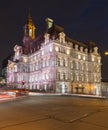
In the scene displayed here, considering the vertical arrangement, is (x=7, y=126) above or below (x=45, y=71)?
below

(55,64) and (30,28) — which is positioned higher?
(30,28)

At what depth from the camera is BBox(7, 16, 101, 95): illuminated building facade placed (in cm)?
6384

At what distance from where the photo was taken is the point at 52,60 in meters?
63.2

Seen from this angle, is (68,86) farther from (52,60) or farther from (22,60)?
(22,60)

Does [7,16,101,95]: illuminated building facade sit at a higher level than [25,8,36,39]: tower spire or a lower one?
lower

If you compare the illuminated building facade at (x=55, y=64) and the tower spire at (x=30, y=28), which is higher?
the tower spire at (x=30, y=28)

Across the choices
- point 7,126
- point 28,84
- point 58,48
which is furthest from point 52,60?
point 7,126

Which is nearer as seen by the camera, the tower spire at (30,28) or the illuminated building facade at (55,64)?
the illuminated building facade at (55,64)

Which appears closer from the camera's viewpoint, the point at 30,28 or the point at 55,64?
the point at 55,64

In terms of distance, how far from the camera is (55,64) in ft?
205

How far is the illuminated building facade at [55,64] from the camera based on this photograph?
6384 centimetres

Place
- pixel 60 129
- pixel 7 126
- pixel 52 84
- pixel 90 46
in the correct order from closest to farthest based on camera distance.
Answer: pixel 60 129 < pixel 7 126 < pixel 52 84 < pixel 90 46

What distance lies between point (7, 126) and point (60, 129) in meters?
3.01

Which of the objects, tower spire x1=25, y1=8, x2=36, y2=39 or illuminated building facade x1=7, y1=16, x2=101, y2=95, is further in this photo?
tower spire x1=25, y1=8, x2=36, y2=39
